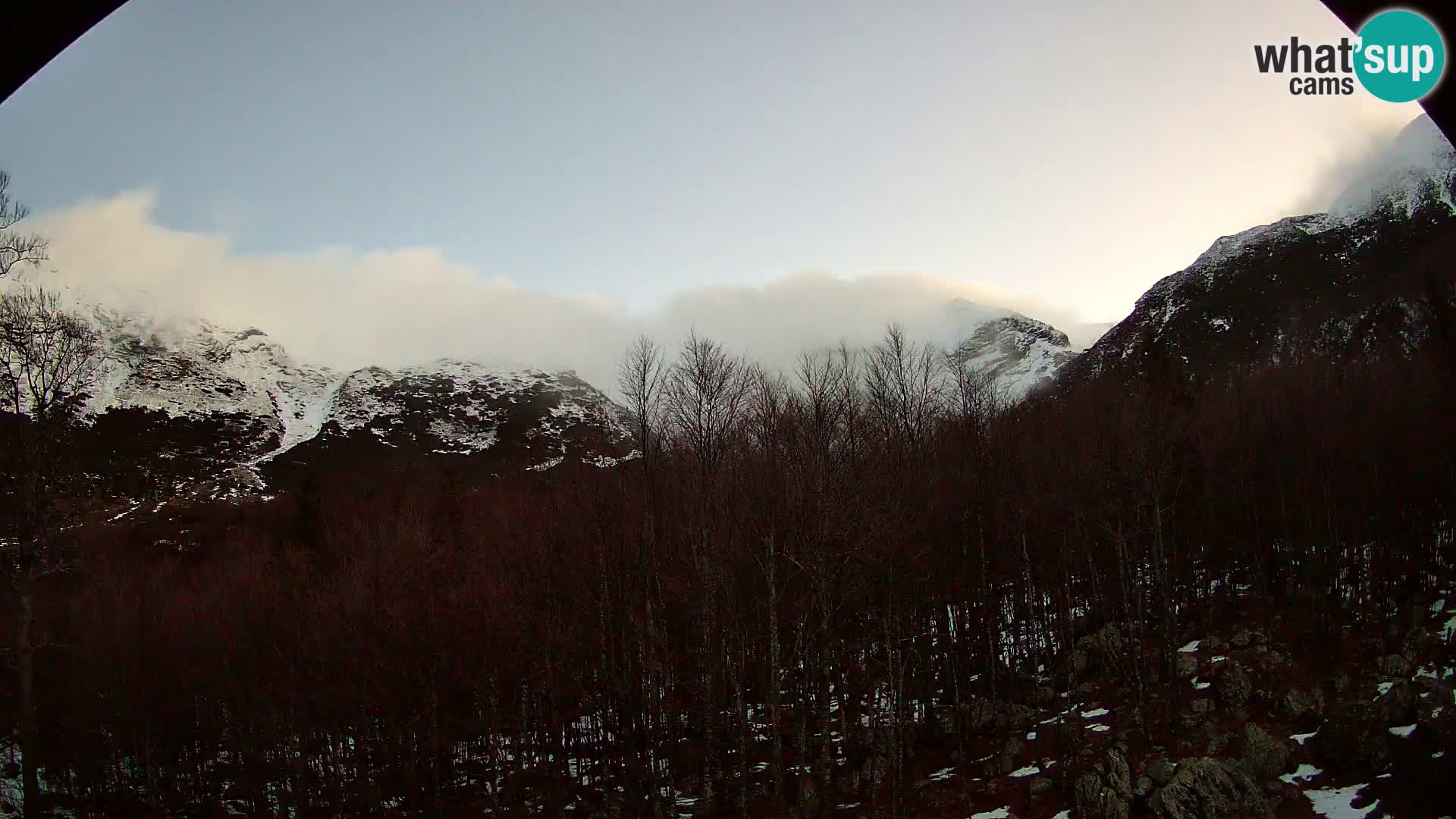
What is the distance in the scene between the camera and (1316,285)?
4316 inches

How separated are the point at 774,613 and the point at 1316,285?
126 m

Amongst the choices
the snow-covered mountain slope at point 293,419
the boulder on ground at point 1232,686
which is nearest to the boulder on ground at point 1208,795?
the boulder on ground at point 1232,686

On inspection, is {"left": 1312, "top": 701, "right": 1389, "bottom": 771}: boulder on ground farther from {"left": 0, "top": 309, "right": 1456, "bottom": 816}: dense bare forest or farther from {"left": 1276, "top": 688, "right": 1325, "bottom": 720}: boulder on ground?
{"left": 0, "top": 309, "right": 1456, "bottom": 816}: dense bare forest

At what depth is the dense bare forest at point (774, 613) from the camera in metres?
21.9

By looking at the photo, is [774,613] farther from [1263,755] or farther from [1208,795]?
[1263,755]

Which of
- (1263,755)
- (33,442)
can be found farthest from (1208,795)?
(33,442)

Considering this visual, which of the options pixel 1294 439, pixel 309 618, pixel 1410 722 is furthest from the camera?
pixel 1294 439

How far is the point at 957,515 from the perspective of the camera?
93.8ft

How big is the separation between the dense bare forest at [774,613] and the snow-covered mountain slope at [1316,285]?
41.2m

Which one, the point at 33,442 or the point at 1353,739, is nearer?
the point at 1353,739

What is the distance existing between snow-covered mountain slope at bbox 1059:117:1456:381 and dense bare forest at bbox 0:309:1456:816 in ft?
135

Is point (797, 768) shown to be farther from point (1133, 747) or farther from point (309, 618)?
point (309, 618)

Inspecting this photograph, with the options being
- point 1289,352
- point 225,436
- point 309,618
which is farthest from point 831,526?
point 225,436

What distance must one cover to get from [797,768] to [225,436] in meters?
159
